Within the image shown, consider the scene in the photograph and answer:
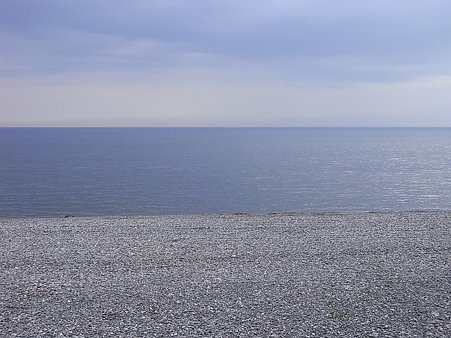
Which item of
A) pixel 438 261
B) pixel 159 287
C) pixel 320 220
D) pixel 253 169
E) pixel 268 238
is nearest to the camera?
pixel 159 287

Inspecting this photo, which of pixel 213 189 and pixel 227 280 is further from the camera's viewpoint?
pixel 213 189

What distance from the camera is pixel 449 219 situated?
18781mm

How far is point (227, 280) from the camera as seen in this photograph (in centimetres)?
1098

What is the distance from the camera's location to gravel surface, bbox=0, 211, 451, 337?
8578mm

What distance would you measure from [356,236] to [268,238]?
312 cm

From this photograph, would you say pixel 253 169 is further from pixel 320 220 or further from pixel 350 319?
pixel 350 319

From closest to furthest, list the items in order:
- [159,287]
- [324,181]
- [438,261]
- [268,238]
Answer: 1. [159,287]
2. [438,261]
3. [268,238]
4. [324,181]

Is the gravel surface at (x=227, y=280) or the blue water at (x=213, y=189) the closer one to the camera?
the gravel surface at (x=227, y=280)

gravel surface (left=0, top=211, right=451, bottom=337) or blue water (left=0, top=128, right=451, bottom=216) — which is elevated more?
gravel surface (left=0, top=211, right=451, bottom=337)

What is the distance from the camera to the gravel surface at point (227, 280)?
8.58 m

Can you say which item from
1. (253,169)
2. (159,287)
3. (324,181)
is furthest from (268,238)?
(253,169)

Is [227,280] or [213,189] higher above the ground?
[227,280]

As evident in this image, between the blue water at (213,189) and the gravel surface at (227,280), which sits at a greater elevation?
the gravel surface at (227,280)

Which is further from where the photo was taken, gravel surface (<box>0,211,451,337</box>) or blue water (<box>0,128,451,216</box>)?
blue water (<box>0,128,451,216</box>)
